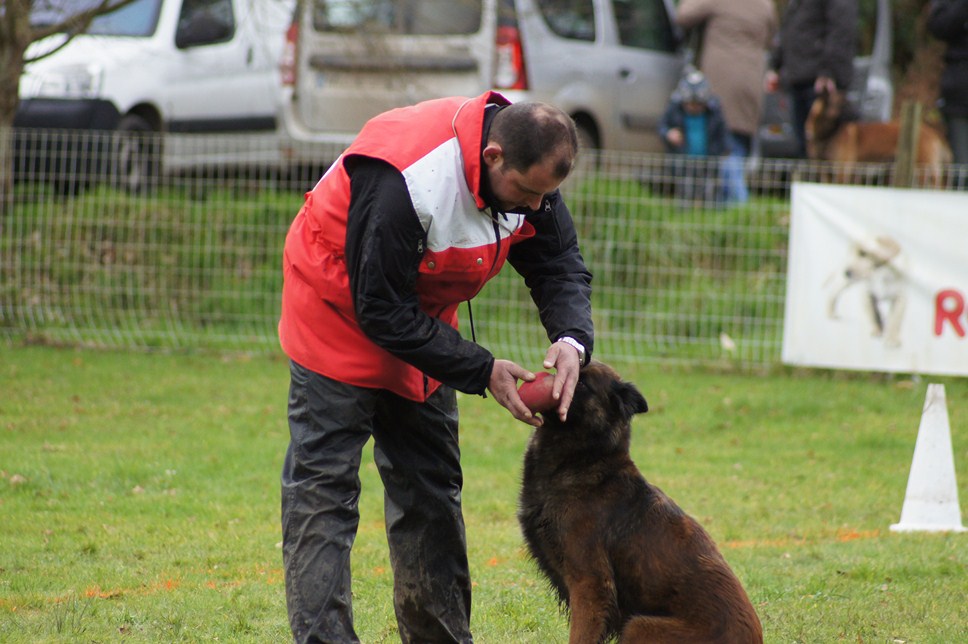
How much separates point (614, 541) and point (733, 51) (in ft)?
30.4

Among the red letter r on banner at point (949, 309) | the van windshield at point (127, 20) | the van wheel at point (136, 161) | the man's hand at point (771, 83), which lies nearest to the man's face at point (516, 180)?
the red letter r on banner at point (949, 309)

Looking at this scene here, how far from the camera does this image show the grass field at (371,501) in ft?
15.6

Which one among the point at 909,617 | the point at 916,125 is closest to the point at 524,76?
the point at 916,125

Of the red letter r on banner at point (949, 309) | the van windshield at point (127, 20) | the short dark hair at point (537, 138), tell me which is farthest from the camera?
the van windshield at point (127, 20)

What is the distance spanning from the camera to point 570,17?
1194 centimetres

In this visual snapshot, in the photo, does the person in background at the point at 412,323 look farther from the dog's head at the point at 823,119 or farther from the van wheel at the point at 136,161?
the dog's head at the point at 823,119

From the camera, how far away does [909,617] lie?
15.8 ft

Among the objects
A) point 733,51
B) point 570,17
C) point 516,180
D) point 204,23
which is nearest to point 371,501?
point 516,180

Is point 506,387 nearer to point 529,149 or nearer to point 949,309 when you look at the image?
point 529,149

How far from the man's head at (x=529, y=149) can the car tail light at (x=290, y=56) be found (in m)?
7.96

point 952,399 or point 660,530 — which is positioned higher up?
point 660,530

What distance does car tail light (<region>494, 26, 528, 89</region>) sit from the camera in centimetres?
1108

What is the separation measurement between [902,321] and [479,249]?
6.00 m

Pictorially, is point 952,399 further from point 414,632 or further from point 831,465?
point 414,632
